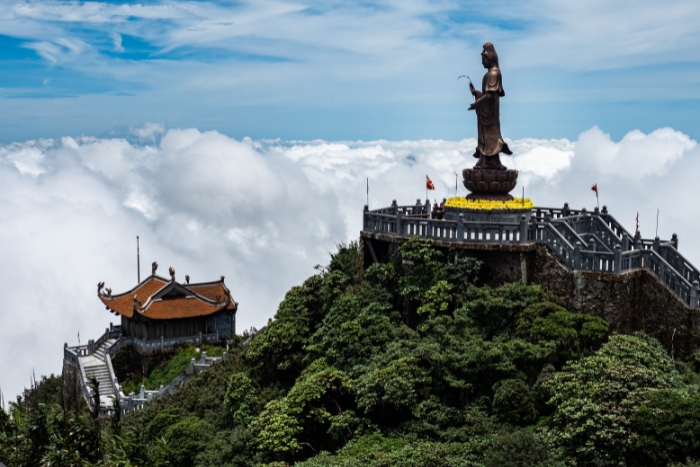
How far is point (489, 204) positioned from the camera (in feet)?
86.2

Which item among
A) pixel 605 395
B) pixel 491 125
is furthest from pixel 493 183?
pixel 605 395

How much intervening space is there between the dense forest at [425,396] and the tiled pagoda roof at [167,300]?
41.3 feet

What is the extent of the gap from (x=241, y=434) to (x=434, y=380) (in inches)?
233

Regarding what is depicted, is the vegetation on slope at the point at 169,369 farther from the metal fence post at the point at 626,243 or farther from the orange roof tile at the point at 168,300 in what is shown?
the metal fence post at the point at 626,243

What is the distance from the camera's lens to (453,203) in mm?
26891

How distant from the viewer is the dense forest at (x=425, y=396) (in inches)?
661

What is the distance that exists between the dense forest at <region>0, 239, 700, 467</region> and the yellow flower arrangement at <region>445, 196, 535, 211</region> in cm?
205

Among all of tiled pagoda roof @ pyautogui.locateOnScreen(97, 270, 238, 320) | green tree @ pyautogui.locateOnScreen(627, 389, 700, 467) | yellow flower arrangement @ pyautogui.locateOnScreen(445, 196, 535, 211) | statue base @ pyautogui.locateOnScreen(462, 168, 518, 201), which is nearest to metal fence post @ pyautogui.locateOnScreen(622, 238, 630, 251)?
yellow flower arrangement @ pyautogui.locateOnScreen(445, 196, 535, 211)

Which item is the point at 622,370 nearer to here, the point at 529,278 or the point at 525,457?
the point at 525,457

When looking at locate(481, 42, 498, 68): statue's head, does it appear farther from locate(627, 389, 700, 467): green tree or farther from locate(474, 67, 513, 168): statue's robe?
locate(627, 389, 700, 467): green tree

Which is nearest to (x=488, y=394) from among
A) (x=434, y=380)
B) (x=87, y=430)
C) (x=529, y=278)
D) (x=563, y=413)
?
(x=434, y=380)

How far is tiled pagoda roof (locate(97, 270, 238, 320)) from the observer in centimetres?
3941

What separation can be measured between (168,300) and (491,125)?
20.4 meters

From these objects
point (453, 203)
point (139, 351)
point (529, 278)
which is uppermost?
point (453, 203)
